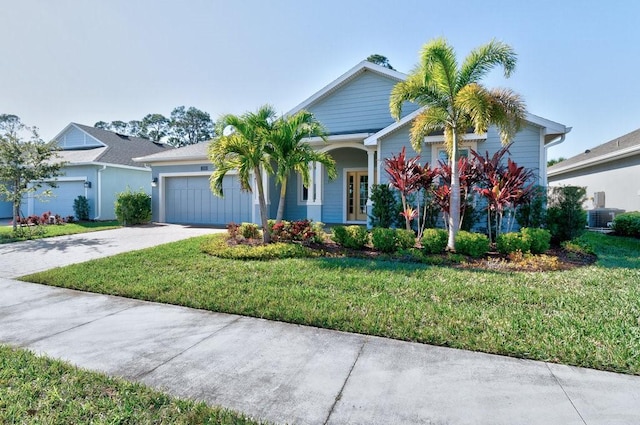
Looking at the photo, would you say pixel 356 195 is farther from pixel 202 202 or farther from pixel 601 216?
pixel 601 216

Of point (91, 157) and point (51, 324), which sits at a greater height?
point (91, 157)

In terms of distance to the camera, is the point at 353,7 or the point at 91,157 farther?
the point at 91,157

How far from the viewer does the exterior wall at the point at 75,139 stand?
2128 cm

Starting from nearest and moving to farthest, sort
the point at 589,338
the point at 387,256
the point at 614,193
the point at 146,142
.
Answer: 1. the point at 589,338
2. the point at 387,256
3. the point at 614,193
4. the point at 146,142

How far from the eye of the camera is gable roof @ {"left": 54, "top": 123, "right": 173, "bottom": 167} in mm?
18703

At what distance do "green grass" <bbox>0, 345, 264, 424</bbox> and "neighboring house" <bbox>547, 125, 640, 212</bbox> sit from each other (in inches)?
541

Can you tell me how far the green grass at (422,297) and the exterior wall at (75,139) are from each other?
17500 millimetres

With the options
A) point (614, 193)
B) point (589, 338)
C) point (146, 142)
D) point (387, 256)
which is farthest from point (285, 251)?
point (146, 142)

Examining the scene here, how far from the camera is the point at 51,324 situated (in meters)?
4.29

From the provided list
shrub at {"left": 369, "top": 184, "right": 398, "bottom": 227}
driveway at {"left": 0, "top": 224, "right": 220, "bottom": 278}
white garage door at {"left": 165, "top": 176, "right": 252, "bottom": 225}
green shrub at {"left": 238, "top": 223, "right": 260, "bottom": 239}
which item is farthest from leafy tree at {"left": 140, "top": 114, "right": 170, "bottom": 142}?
shrub at {"left": 369, "top": 184, "right": 398, "bottom": 227}

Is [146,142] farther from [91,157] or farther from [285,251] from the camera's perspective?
[285,251]

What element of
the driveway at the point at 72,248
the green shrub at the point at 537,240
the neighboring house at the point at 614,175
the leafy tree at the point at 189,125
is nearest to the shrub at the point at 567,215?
the green shrub at the point at 537,240

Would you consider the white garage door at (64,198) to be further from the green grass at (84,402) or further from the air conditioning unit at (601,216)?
the air conditioning unit at (601,216)

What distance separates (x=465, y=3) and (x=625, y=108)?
46.3 ft
